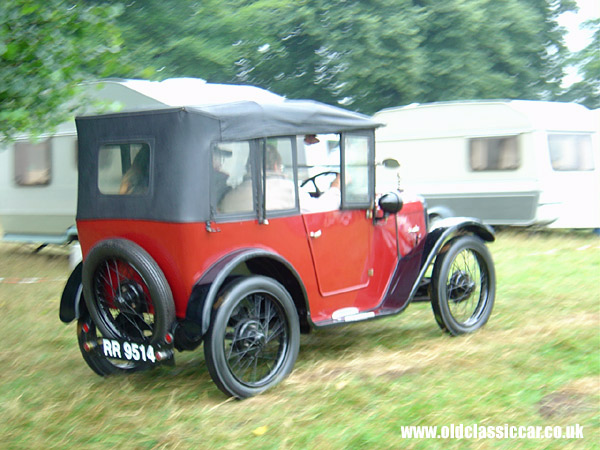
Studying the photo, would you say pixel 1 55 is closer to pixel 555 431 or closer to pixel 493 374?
pixel 493 374

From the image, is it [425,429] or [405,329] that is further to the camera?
Result: [405,329]

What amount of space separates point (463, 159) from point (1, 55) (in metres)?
8.91

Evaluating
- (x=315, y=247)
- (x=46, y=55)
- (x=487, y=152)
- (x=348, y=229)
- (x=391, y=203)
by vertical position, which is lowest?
(x=315, y=247)

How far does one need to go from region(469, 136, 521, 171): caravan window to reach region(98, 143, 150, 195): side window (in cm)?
921

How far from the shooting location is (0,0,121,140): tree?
21.3ft

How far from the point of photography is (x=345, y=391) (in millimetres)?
4609

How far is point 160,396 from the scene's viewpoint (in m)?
4.70

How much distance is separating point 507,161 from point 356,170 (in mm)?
7904

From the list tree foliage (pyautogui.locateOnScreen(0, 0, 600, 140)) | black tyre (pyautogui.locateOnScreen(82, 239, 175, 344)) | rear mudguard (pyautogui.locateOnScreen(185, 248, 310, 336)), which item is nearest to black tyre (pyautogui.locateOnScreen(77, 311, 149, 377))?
black tyre (pyautogui.locateOnScreen(82, 239, 175, 344))

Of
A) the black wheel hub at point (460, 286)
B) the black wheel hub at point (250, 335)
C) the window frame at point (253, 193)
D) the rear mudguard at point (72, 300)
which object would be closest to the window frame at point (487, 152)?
the black wheel hub at point (460, 286)

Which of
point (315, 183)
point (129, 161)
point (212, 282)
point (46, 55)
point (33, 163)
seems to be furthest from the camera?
point (33, 163)

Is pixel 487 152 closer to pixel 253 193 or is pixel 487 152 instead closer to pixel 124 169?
pixel 253 193

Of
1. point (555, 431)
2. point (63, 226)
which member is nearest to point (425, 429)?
point (555, 431)

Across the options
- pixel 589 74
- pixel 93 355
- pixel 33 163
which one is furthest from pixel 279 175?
pixel 589 74
